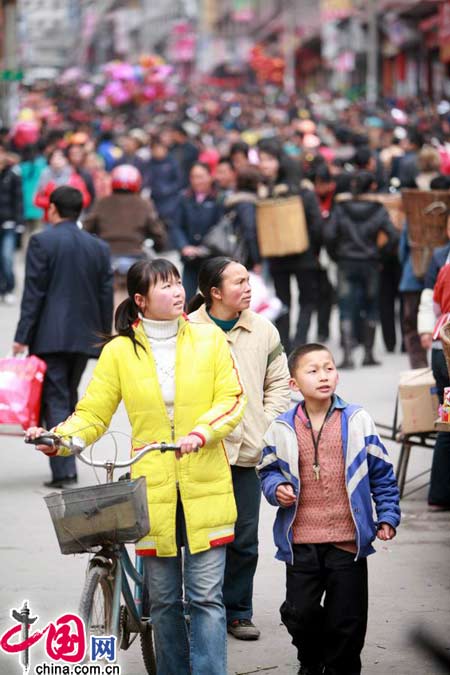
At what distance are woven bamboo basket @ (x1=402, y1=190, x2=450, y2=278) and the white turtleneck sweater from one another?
20.9ft

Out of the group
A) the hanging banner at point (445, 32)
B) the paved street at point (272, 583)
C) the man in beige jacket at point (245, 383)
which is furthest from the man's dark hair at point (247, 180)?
the hanging banner at point (445, 32)

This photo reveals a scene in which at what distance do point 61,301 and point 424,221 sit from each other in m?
3.65

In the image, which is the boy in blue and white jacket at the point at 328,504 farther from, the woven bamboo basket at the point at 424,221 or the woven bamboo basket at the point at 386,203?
the woven bamboo basket at the point at 386,203

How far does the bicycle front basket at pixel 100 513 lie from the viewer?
5043mm

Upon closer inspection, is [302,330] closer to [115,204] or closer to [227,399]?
[115,204]

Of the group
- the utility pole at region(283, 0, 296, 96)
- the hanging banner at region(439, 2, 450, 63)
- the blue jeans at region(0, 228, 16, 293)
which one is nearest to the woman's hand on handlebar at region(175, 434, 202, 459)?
the blue jeans at region(0, 228, 16, 293)

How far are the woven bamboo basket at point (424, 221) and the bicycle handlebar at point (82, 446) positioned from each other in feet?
22.2

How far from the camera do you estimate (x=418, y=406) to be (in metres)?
8.68

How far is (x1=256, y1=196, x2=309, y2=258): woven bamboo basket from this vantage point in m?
14.0

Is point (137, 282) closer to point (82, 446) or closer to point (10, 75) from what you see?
point (82, 446)

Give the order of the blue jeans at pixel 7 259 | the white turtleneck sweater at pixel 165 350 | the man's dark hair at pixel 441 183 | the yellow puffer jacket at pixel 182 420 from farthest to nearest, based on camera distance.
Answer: the blue jeans at pixel 7 259
the man's dark hair at pixel 441 183
the white turtleneck sweater at pixel 165 350
the yellow puffer jacket at pixel 182 420

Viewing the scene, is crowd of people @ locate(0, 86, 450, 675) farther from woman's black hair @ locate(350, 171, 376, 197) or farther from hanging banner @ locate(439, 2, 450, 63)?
hanging banner @ locate(439, 2, 450, 63)

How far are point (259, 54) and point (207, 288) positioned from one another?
256 feet

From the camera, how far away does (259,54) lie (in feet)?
272
